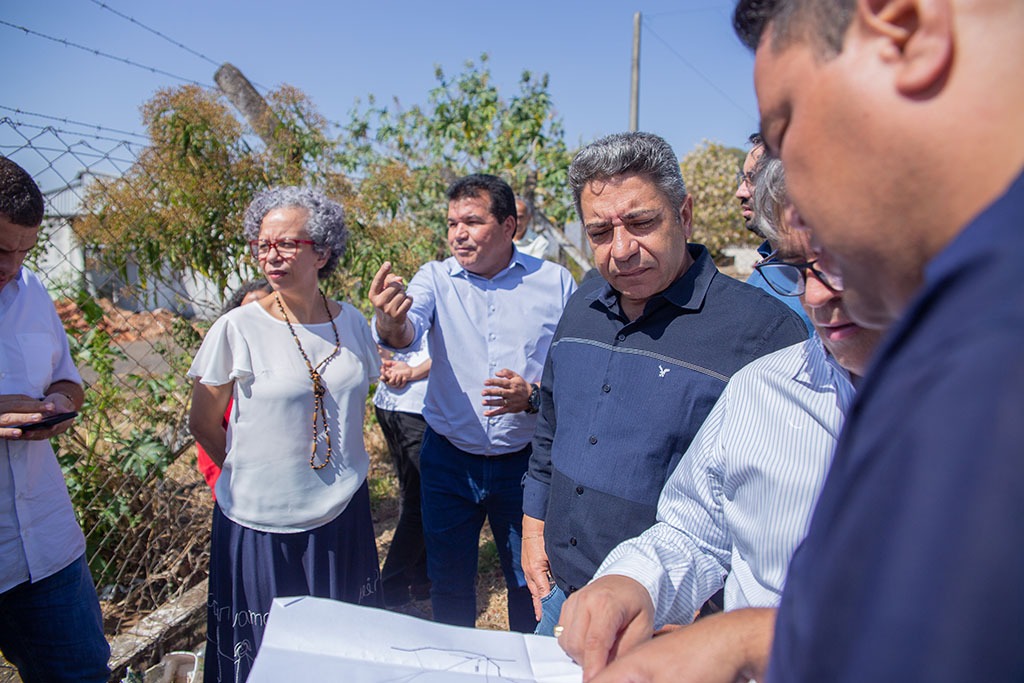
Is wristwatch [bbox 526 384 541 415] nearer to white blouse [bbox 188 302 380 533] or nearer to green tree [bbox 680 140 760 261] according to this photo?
white blouse [bbox 188 302 380 533]

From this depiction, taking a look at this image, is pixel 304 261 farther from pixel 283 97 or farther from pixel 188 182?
pixel 283 97

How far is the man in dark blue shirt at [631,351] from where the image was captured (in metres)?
1.82

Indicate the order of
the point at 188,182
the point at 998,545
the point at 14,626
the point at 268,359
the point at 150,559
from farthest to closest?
the point at 188,182 → the point at 150,559 → the point at 268,359 → the point at 14,626 → the point at 998,545

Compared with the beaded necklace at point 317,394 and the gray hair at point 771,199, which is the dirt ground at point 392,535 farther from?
the gray hair at point 771,199

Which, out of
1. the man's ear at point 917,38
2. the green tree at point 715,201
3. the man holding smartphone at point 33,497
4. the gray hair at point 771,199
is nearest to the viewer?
the man's ear at point 917,38

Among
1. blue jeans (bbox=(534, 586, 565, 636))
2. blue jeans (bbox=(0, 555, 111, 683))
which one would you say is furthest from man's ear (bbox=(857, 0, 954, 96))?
blue jeans (bbox=(0, 555, 111, 683))

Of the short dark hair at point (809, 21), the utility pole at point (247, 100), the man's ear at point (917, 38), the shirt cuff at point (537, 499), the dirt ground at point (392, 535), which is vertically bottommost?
the dirt ground at point (392, 535)

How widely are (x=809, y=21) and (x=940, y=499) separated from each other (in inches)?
15.4

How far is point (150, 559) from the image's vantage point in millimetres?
3510

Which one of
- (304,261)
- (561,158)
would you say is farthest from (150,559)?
(561,158)

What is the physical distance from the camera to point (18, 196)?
2.06 m

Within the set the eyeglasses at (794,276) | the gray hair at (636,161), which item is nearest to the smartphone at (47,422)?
the gray hair at (636,161)

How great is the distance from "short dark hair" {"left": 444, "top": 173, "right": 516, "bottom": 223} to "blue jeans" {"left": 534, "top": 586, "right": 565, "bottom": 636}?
1854 millimetres

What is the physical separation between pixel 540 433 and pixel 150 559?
2412 millimetres
